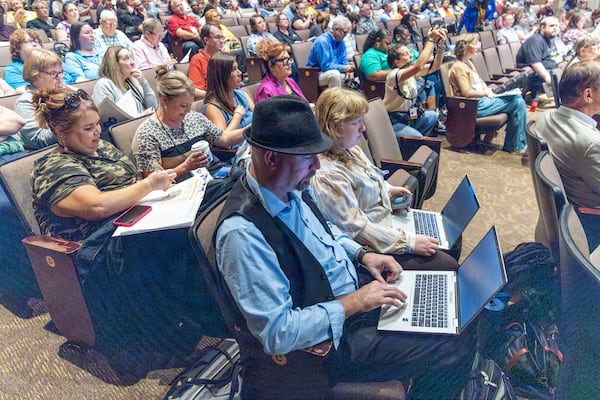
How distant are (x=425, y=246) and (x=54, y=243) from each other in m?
1.44

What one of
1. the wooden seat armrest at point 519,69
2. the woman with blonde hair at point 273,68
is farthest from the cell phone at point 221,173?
the wooden seat armrest at point 519,69

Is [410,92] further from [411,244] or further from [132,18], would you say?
[132,18]

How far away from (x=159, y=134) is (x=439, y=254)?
1477 mm

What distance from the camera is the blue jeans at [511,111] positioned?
4035 millimetres

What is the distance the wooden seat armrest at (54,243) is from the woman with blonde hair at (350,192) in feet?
3.05

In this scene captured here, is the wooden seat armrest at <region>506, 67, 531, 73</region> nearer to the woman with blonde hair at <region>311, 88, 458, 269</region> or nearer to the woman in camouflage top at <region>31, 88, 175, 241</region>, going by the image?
the woman with blonde hair at <region>311, 88, 458, 269</region>

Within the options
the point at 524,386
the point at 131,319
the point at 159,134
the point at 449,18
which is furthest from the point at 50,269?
the point at 449,18

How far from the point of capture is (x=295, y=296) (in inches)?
45.4

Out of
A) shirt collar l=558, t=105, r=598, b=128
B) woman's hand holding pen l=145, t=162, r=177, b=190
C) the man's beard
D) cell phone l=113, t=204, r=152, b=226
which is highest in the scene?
the man's beard

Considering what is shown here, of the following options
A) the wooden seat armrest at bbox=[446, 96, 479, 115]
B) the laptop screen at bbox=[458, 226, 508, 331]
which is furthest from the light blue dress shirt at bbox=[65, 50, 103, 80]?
the laptop screen at bbox=[458, 226, 508, 331]

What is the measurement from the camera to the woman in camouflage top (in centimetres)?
155

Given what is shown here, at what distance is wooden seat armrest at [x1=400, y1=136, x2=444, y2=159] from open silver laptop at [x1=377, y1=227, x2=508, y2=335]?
5.02ft

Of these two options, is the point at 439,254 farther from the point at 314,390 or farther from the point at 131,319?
the point at 131,319

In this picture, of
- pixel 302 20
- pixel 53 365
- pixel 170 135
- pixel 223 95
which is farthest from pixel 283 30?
pixel 53 365
